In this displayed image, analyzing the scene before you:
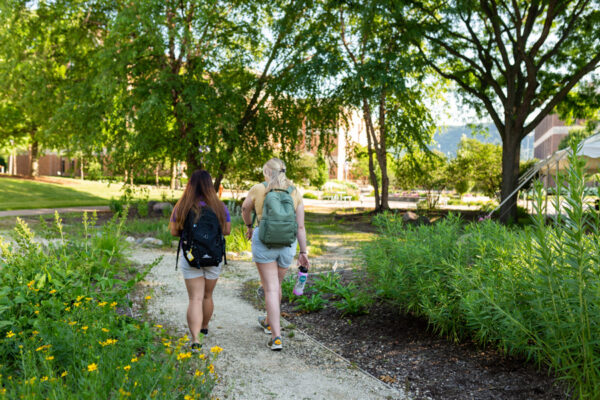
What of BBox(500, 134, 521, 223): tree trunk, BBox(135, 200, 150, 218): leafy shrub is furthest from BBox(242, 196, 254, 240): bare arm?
BBox(500, 134, 521, 223): tree trunk

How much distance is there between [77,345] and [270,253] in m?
1.98

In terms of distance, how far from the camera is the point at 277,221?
176 inches

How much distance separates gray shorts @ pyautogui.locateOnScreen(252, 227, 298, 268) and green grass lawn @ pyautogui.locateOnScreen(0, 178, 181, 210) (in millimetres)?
13847

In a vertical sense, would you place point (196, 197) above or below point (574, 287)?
above

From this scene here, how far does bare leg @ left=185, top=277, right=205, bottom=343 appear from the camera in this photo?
439 cm

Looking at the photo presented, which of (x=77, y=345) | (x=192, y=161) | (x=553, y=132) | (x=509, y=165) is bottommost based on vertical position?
(x=77, y=345)

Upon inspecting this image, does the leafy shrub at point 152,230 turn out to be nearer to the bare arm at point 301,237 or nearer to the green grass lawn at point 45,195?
the green grass lawn at point 45,195

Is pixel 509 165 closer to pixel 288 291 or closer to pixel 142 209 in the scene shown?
pixel 288 291

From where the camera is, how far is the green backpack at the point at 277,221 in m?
4.47

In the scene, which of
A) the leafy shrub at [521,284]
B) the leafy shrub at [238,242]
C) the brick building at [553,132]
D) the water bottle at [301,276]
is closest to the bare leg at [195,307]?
the water bottle at [301,276]

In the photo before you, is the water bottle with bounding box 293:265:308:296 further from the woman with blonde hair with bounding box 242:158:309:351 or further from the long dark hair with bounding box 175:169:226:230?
the long dark hair with bounding box 175:169:226:230

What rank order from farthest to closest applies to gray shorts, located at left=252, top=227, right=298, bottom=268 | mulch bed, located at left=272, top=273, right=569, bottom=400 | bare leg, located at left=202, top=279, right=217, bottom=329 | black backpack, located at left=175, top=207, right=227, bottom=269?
gray shorts, located at left=252, top=227, right=298, bottom=268 < bare leg, located at left=202, top=279, right=217, bottom=329 < black backpack, located at left=175, top=207, right=227, bottom=269 < mulch bed, located at left=272, top=273, right=569, bottom=400

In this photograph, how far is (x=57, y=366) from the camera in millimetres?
3266

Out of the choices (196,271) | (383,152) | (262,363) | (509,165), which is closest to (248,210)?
(196,271)
